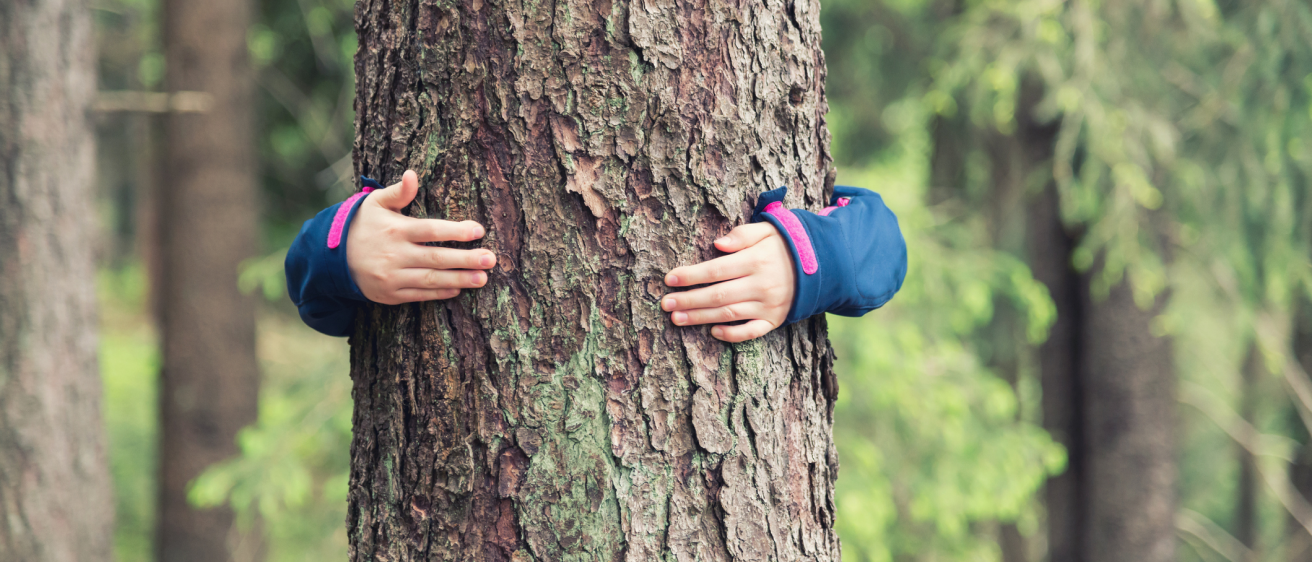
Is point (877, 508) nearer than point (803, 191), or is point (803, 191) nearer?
point (803, 191)

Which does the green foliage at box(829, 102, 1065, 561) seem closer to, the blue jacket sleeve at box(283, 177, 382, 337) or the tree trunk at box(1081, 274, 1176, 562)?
the tree trunk at box(1081, 274, 1176, 562)

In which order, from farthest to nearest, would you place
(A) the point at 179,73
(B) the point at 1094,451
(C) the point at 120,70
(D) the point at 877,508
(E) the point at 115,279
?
(E) the point at 115,279
(C) the point at 120,70
(B) the point at 1094,451
(A) the point at 179,73
(D) the point at 877,508

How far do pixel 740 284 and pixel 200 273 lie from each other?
5105 mm

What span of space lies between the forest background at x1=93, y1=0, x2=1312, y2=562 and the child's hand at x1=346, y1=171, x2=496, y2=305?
2626mm

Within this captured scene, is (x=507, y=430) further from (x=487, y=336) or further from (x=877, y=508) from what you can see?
(x=877, y=508)

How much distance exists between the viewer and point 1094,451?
556 centimetres

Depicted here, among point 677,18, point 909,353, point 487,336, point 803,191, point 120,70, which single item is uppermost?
point 120,70

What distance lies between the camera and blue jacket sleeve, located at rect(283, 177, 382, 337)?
48.8 inches

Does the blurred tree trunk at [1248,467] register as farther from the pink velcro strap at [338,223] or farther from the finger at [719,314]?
the pink velcro strap at [338,223]

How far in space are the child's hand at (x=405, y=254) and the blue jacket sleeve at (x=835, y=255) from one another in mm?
461

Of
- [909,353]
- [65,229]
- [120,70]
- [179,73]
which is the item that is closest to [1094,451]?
[909,353]

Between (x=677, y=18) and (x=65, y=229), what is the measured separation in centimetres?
321

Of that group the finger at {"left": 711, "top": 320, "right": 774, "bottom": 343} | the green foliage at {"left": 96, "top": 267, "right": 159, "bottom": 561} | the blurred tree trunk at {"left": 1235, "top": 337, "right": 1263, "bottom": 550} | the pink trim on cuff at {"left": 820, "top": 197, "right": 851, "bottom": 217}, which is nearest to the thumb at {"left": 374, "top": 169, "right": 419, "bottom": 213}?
the finger at {"left": 711, "top": 320, "right": 774, "bottom": 343}

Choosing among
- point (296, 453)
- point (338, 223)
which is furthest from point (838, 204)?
point (296, 453)
